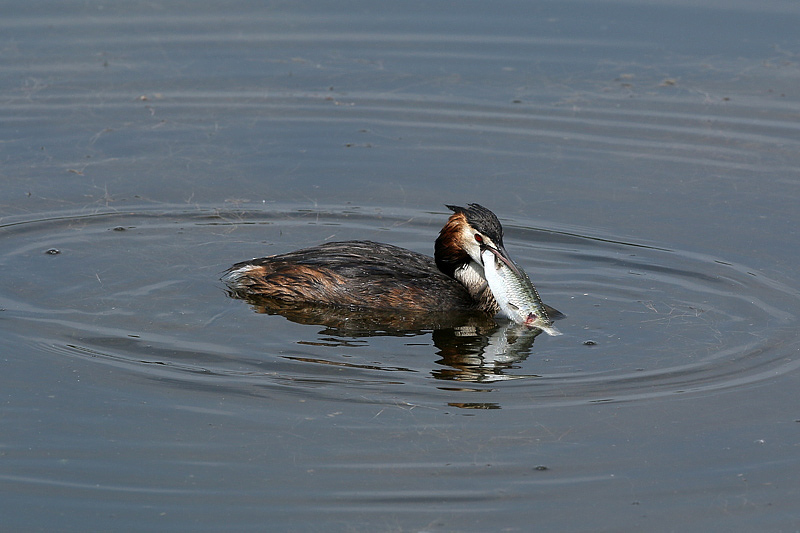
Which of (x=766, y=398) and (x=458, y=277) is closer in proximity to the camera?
(x=766, y=398)

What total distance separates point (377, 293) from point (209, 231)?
78.7 inches

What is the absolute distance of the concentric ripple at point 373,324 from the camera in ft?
25.4

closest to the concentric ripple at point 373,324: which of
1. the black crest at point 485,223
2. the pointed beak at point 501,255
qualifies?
the pointed beak at point 501,255

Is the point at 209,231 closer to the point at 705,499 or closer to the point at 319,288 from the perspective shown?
the point at 319,288

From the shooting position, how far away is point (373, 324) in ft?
29.0

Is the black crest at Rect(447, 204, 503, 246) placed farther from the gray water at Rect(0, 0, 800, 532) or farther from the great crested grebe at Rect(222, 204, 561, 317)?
the gray water at Rect(0, 0, 800, 532)

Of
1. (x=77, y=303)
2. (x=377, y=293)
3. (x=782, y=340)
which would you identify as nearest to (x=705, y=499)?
(x=782, y=340)

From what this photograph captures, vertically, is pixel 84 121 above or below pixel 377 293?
above

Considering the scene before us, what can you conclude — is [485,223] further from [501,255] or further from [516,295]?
[516,295]

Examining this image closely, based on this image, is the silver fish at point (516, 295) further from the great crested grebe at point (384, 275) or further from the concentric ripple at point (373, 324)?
the great crested grebe at point (384, 275)

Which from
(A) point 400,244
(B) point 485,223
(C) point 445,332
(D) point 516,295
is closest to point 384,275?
(C) point 445,332

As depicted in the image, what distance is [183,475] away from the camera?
21.2ft

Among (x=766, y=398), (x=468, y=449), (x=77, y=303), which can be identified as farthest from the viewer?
(x=77, y=303)

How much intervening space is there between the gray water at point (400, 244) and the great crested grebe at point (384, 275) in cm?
27
